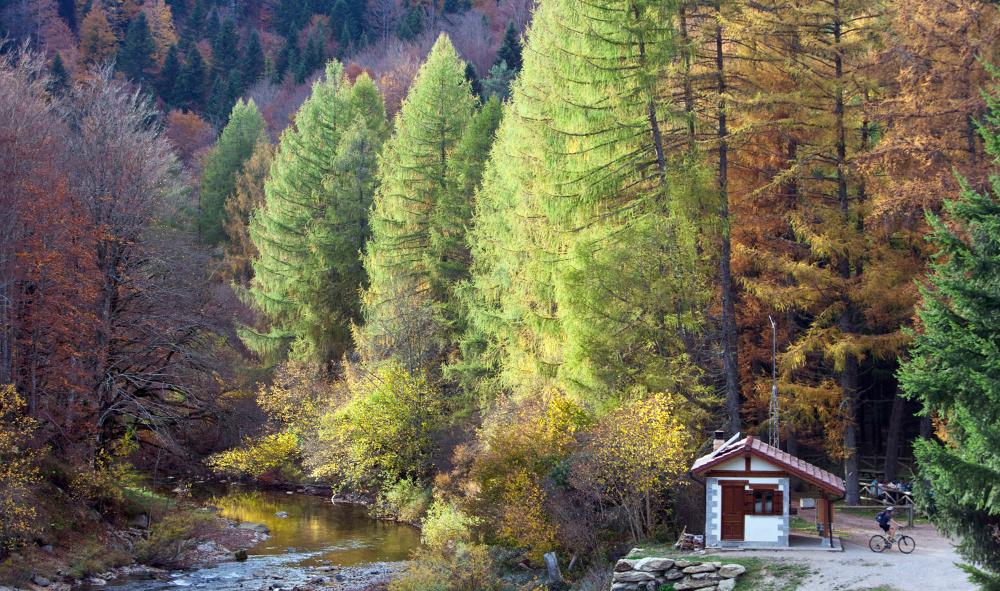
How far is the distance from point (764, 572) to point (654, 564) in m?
2.07

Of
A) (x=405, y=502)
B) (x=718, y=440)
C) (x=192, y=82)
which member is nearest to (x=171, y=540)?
(x=405, y=502)

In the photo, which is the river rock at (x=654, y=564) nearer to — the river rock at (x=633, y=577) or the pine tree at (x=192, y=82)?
the river rock at (x=633, y=577)

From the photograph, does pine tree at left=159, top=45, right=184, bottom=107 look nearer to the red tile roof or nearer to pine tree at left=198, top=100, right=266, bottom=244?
pine tree at left=198, top=100, right=266, bottom=244

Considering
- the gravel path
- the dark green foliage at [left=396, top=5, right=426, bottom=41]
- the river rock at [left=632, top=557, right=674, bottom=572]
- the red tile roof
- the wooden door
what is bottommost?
the river rock at [left=632, top=557, right=674, bottom=572]

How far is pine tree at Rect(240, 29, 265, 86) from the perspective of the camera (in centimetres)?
9350

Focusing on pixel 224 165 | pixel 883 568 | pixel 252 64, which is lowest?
pixel 883 568

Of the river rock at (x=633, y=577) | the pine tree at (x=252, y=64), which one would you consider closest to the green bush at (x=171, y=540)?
the river rock at (x=633, y=577)

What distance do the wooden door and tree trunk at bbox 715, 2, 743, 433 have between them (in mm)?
5089

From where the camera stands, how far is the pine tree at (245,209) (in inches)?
2185

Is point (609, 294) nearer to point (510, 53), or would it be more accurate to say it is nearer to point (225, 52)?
point (510, 53)

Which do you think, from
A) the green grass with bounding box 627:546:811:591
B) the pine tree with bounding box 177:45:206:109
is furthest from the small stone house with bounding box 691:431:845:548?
the pine tree with bounding box 177:45:206:109

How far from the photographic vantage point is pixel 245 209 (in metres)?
57.7

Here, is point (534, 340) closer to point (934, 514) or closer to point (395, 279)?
point (395, 279)

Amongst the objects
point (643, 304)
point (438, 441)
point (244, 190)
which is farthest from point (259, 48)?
point (643, 304)
